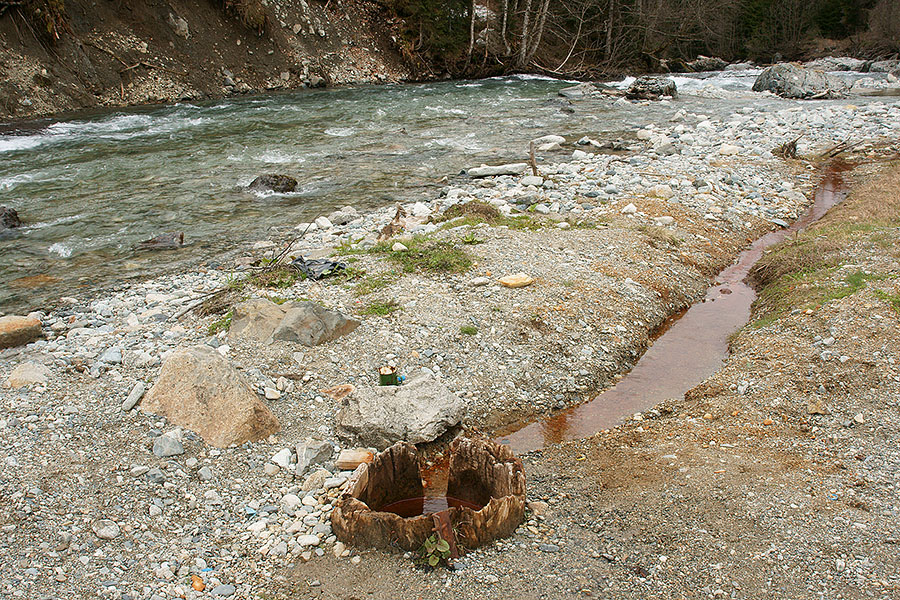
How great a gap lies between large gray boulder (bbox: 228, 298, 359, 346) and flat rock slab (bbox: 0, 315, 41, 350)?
1824 mm

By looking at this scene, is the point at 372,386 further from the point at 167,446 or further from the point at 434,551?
the point at 434,551

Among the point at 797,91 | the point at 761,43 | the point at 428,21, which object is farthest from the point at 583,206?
the point at 761,43

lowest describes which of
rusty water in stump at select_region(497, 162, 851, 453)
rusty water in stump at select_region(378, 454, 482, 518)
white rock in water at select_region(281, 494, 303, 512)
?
rusty water in stump at select_region(497, 162, 851, 453)

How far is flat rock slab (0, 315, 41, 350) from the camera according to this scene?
5.88 meters

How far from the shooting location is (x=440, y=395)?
4797 millimetres

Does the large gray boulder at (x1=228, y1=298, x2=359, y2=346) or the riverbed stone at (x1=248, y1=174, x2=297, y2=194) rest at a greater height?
the riverbed stone at (x1=248, y1=174, x2=297, y2=194)

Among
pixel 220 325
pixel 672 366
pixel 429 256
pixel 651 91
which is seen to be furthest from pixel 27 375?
pixel 651 91

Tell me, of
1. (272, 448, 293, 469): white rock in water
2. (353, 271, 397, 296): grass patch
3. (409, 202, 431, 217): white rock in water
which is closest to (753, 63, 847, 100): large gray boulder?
(409, 202, 431, 217): white rock in water

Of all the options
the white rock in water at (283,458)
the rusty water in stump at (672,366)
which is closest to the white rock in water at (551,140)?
the rusty water in stump at (672,366)

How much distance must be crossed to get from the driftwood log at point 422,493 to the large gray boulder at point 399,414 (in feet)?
1.39

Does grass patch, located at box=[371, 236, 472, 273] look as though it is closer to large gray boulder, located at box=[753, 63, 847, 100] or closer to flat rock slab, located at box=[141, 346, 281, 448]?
flat rock slab, located at box=[141, 346, 281, 448]

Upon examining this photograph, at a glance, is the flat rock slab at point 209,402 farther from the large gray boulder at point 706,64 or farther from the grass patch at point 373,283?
the large gray boulder at point 706,64

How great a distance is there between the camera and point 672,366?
598 cm

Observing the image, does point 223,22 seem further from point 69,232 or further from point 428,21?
point 69,232
